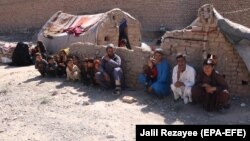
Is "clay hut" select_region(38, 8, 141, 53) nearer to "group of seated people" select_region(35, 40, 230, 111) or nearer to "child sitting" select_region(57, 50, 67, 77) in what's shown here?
"child sitting" select_region(57, 50, 67, 77)

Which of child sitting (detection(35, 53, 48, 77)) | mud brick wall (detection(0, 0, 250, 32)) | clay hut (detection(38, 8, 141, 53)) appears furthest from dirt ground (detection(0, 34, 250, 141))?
mud brick wall (detection(0, 0, 250, 32))

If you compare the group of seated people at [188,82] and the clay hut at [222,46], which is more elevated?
the clay hut at [222,46]

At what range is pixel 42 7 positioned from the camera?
19953 millimetres

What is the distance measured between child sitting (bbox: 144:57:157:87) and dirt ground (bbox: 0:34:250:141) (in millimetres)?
272

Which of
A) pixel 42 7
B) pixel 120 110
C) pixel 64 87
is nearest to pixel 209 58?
pixel 120 110

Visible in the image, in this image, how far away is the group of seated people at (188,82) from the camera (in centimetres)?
613

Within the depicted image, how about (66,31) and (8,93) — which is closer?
(8,93)

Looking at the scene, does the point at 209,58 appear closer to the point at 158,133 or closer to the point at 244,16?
the point at 158,133

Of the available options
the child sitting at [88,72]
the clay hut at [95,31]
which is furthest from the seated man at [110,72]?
the clay hut at [95,31]

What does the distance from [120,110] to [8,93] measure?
9.84 ft

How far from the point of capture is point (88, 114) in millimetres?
6496

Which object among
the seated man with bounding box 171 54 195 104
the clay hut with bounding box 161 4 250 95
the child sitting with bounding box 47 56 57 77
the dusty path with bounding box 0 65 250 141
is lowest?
the dusty path with bounding box 0 65 250 141

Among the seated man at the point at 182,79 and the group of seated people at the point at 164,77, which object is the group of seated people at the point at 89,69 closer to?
the group of seated people at the point at 164,77

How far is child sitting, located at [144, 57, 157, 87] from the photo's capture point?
7121 millimetres
